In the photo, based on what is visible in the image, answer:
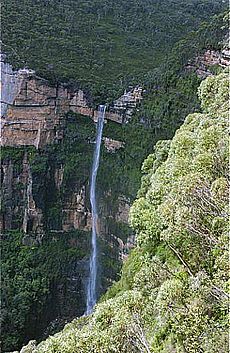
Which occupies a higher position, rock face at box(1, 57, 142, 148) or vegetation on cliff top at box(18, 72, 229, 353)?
rock face at box(1, 57, 142, 148)

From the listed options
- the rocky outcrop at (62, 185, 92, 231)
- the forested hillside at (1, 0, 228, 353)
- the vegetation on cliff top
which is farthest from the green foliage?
the vegetation on cliff top

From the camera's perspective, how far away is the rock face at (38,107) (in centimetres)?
1567

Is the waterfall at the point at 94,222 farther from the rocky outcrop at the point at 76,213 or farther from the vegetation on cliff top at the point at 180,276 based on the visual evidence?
the vegetation on cliff top at the point at 180,276

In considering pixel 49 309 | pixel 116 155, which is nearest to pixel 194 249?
pixel 116 155

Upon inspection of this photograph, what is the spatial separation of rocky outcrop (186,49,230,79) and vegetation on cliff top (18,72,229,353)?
23.2ft

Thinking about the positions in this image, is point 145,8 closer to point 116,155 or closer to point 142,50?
point 142,50

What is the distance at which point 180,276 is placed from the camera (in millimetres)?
4812

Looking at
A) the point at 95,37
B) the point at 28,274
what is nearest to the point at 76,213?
the point at 28,274

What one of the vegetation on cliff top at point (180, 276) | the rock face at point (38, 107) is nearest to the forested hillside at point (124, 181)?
the vegetation on cliff top at point (180, 276)

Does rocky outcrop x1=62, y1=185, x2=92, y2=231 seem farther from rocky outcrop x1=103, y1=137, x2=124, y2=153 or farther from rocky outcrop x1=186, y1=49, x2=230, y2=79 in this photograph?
rocky outcrop x1=186, y1=49, x2=230, y2=79

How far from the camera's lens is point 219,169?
5.39 metres

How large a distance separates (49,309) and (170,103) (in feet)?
23.8

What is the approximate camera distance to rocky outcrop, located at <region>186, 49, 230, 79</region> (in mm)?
13204

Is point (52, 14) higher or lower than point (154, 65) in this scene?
higher
